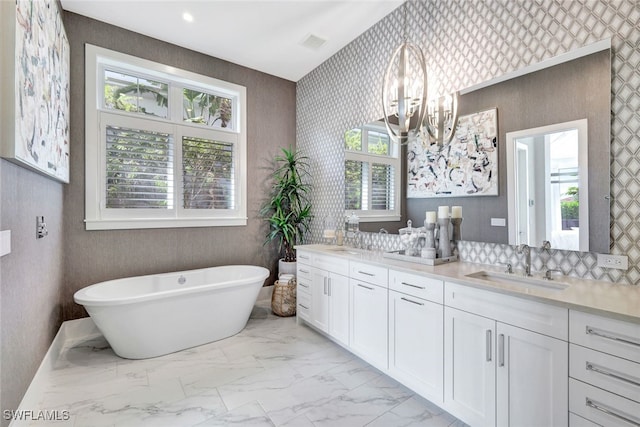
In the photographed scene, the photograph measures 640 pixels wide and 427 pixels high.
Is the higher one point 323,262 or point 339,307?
point 323,262

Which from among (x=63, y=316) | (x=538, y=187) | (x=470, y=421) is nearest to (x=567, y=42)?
(x=538, y=187)

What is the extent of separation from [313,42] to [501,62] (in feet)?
6.55

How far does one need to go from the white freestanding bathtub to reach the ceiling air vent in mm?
2588

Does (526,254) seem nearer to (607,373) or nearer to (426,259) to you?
(426,259)

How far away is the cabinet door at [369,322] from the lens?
2195 millimetres

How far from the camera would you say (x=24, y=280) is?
1.78m

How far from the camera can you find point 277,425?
1.74 m

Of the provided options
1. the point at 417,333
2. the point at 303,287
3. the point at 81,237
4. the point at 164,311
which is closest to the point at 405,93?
the point at 417,333

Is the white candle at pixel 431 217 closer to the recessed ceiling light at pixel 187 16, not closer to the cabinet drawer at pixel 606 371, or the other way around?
the cabinet drawer at pixel 606 371

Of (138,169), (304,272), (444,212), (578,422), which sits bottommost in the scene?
(578,422)

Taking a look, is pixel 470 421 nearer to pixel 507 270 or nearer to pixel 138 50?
pixel 507 270

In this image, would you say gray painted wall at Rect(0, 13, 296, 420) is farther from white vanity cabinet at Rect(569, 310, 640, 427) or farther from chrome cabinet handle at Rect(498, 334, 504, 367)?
white vanity cabinet at Rect(569, 310, 640, 427)

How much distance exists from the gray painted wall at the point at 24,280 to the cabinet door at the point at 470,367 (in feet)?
7.58

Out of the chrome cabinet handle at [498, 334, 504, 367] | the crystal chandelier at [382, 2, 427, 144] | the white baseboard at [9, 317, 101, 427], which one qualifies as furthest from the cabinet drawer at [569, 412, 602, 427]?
the white baseboard at [9, 317, 101, 427]
